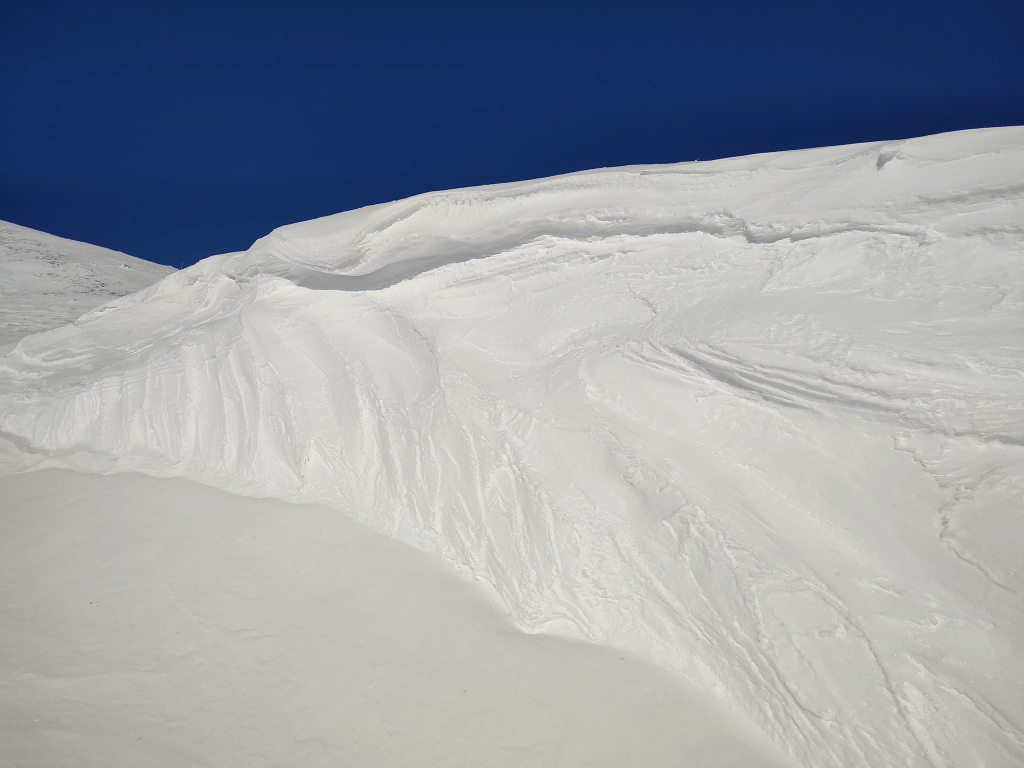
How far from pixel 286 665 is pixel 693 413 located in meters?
1.22

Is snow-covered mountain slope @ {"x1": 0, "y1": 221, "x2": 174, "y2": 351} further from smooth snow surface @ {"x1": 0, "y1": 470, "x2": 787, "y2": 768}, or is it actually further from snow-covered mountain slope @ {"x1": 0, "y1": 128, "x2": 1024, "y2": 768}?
smooth snow surface @ {"x1": 0, "y1": 470, "x2": 787, "y2": 768}

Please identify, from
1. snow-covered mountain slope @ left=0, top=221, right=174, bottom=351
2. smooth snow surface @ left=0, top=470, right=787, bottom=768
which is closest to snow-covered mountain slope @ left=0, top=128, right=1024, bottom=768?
smooth snow surface @ left=0, top=470, right=787, bottom=768

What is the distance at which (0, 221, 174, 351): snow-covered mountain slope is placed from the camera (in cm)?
359

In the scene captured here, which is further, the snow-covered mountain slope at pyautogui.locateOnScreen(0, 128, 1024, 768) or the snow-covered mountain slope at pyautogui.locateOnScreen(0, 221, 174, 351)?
the snow-covered mountain slope at pyautogui.locateOnScreen(0, 221, 174, 351)

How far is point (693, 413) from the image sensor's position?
6.81 ft

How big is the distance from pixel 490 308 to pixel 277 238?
1100 millimetres

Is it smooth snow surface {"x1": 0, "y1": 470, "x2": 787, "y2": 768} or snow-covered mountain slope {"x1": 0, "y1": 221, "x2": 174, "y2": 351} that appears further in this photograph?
snow-covered mountain slope {"x1": 0, "y1": 221, "x2": 174, "y2": 351}

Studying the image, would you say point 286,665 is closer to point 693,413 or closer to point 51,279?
point 693,413

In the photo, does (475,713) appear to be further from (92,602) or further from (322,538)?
(92,602)

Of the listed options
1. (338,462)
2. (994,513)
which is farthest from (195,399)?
(994,513)

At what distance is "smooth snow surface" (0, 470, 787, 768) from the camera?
67.1 inches

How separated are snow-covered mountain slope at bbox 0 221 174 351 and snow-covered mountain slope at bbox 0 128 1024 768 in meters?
0.86

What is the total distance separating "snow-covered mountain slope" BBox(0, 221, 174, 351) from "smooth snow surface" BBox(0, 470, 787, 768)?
4.96ft

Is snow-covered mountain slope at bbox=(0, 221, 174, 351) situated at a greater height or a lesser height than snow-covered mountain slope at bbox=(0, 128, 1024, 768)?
greater
